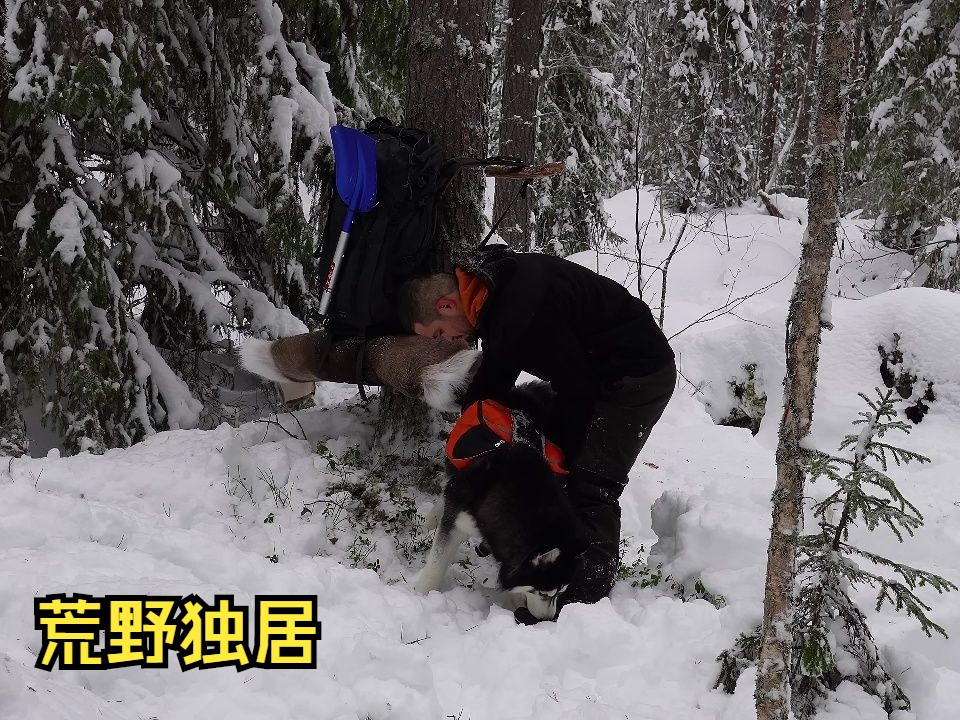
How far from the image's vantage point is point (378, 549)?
4.19 m

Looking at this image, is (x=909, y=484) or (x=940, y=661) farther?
(x=909, y=484)

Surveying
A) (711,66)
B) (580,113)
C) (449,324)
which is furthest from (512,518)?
(711,66)

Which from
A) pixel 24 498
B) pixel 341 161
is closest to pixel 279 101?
pixel 341 161

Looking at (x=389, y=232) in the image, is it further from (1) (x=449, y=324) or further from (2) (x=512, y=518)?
(2) (x=512, y=518)

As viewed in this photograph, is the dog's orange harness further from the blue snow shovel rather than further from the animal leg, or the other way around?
the blue snow shovel

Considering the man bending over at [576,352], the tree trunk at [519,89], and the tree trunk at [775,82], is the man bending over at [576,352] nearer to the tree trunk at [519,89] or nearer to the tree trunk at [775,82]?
the tree trunk at [519,89]

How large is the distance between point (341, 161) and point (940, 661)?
3846 millimetres

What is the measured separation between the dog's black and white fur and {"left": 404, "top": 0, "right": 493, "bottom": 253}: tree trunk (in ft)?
5.12

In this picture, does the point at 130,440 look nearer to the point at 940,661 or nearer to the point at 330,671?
the point at 330,671

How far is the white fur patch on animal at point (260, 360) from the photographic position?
4504 millimetres

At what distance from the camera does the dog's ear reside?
363cm

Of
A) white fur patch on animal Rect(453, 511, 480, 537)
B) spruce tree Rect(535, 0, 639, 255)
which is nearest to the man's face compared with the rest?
white fur patch on animal Rect(453, 511, 480, 537)

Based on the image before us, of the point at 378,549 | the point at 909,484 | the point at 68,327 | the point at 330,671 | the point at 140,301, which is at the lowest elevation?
the point at 330,671

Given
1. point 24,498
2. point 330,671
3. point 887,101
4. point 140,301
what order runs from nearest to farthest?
point 330,671 < point 24,498 < point 140,301 < point 887,101
